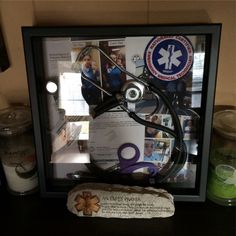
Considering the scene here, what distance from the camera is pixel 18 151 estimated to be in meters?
0.81

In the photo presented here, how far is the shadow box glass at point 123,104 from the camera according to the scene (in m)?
0.70

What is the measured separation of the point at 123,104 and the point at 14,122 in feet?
0.80

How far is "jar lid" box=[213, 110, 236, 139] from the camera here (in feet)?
2.52

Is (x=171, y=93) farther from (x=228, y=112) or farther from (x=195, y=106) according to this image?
(x=228, y=112)

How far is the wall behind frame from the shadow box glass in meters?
0.07

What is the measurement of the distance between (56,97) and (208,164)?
0.35 m

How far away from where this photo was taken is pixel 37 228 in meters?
0.75

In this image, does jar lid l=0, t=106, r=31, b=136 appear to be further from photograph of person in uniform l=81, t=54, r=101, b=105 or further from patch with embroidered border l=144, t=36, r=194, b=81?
patch with embroidered border l=144, t=36, r=194, b=81

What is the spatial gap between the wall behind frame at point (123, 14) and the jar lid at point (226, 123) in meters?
0.08

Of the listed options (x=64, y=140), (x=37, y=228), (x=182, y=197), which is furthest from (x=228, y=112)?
(x=37, y=228)

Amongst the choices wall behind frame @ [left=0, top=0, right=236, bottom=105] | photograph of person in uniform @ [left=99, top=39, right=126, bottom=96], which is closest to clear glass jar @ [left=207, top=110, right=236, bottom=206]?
wall behind frame @ [left=0, top=0, right=236, bottom=105]

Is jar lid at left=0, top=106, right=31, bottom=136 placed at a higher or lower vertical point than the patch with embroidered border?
lower

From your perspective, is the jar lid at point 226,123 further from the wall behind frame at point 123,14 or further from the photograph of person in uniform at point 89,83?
the photograph of person in uniform at point 89,83

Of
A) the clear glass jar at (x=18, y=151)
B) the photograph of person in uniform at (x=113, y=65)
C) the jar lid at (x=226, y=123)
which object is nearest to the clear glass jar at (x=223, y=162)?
the jar lid at (x=226, y=123)
